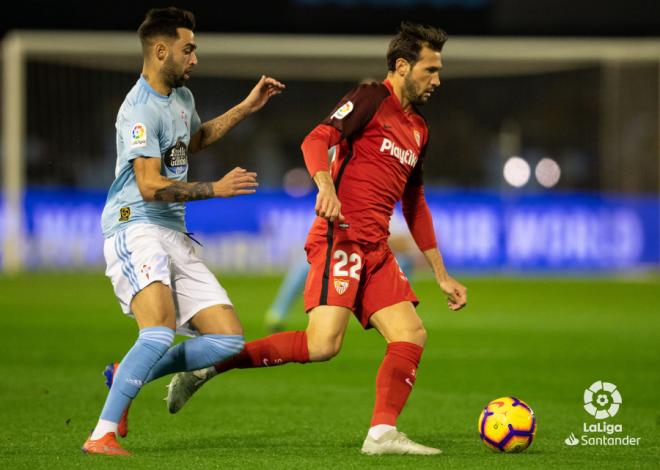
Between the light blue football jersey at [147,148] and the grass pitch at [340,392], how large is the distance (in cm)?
114

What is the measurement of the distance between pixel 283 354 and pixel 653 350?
6.26 meters

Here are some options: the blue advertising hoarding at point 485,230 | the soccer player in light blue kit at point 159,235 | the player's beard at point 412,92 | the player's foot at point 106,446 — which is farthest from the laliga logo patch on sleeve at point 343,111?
the blue advertising hoarding at point 485,230

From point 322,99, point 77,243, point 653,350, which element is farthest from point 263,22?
point 653,350

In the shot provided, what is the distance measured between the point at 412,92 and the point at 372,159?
0.41 meters

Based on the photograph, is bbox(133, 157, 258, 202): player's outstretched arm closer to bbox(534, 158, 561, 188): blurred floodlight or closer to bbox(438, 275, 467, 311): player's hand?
bbox(438, 275, 467, 311): player's hand

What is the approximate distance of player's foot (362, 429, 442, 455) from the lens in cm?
608

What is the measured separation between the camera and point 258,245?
77.7ft

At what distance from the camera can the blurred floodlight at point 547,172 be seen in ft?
89.8

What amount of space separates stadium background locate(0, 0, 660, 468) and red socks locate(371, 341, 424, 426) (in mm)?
4471

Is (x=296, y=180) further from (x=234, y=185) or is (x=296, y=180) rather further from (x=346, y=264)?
(x=234, y=185)

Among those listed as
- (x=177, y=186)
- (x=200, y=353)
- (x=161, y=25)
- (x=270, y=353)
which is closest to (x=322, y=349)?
(x=270, y=353)

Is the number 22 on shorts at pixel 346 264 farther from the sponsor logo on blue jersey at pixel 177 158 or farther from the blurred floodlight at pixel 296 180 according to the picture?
the blurred floodlight at pixel 296 180

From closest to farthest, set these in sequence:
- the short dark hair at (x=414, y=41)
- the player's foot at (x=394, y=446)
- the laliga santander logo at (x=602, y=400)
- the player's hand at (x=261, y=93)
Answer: the player's foot at (x=394, y=446) → the short dark hair at (x=414, y=41) → the player's hand at (x=261, y=93) → the laliga santander logo at (x=602, y=400)

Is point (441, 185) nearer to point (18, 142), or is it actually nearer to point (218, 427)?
point (18, 142)
